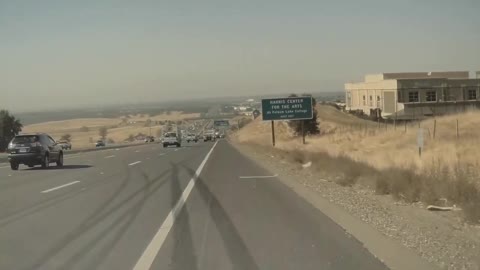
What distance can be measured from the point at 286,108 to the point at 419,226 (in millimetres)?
38385

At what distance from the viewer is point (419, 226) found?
10.4 m

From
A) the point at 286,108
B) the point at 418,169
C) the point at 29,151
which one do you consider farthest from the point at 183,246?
the point at 286,108

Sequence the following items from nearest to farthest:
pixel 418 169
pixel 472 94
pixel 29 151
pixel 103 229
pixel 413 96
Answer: pixel 103 229, pixel 418 169, pixel 29 151, pixel 413 96, pixel 472 94

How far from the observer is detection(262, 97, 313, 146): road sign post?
48.5 m

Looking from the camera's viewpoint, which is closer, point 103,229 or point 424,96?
point 103,229

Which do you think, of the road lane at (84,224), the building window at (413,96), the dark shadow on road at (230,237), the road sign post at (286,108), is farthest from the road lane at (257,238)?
the building window at (413,96)

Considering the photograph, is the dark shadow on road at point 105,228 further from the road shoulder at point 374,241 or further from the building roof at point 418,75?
the building roof at point 418,75

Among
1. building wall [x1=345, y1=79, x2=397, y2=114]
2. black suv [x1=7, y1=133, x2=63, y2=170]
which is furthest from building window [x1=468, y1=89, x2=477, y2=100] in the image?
black suv [x1=7, y1=133, x2=63, y2=170]

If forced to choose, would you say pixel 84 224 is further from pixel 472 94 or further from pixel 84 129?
pixel 84 129

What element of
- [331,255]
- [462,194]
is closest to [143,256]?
[331,255]

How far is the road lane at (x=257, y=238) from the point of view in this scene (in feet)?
25.5

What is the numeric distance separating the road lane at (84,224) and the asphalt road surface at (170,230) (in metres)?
0.02

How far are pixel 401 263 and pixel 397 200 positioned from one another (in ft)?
22.7

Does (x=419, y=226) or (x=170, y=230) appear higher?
(x=170, y=230)
